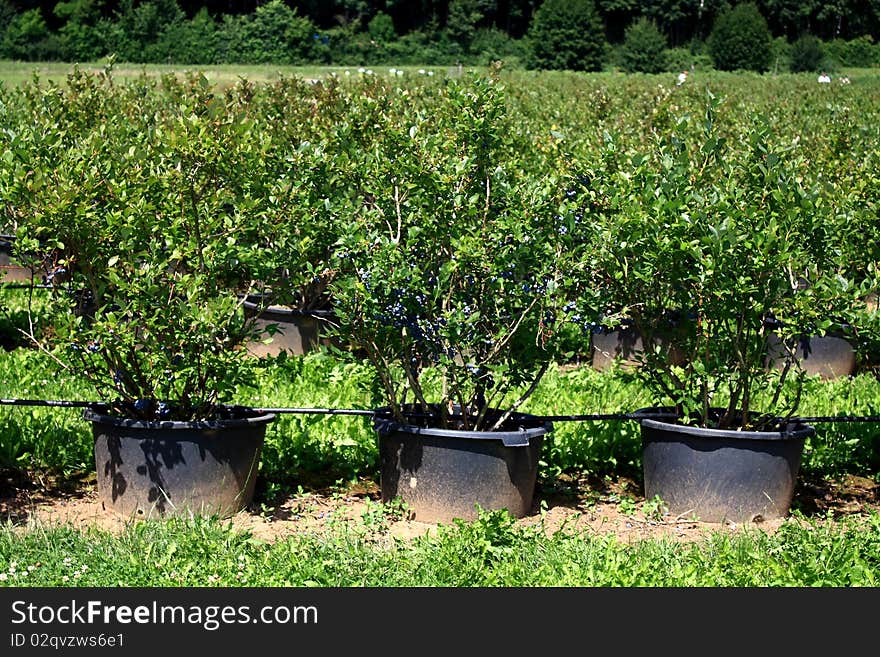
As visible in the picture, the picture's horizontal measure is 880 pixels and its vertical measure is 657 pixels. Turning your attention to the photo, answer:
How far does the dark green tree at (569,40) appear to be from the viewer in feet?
168

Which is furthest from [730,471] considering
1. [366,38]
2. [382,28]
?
[382,28]

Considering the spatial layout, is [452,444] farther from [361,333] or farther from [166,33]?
[166,33]

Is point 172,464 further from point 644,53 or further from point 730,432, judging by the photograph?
point 644,53

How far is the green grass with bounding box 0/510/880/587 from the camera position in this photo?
139 inches

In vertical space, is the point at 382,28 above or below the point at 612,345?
above

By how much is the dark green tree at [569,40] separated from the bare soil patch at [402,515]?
156 ft

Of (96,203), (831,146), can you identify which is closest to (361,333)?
(96,203)

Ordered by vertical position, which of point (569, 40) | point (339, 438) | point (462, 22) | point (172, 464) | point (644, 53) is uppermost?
point (462, 22)

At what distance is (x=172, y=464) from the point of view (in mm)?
4285

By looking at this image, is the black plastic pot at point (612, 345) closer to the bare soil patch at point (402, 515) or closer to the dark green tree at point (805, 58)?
the bare soil patch at point (402, 515)

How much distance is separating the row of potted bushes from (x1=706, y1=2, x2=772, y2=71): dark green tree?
50832mm

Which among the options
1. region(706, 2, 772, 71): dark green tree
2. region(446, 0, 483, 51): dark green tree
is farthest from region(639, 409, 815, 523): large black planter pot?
region(446, 0, 483, 51): dark green tree

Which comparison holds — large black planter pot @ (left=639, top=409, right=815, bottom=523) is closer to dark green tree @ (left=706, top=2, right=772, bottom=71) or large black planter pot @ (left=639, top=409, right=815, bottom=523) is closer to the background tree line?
the background tree line

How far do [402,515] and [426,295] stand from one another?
34.3 inches
